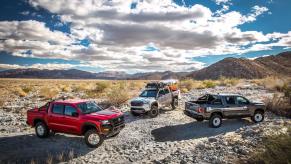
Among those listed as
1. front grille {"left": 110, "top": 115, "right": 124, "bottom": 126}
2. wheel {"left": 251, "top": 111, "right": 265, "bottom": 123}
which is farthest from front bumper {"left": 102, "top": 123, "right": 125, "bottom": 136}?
wheel {"left": 251, "top": 111, "right": 265, "bottom": 123}

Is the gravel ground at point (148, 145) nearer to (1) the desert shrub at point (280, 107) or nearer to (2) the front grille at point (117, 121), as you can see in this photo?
(2) the front grille at point (117, 121)

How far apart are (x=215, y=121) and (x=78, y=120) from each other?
6.87 metres

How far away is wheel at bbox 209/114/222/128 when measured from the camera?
1388cm

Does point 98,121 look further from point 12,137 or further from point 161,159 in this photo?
point 12,137

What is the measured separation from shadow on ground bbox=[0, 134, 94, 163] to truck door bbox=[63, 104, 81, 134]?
65 cm

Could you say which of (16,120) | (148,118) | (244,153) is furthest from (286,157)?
(16,120)

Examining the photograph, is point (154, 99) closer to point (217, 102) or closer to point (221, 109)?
point (217, 102)

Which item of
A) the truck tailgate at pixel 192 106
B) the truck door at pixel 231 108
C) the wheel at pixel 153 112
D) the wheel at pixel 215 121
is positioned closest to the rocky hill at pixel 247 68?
A: the wheel at pixel 153 112

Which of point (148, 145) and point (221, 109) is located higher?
point (221, 109)

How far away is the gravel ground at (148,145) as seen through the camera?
30.9ft

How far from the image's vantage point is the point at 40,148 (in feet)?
36.0

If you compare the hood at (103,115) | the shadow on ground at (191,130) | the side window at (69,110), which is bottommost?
the shadow on ground at (191,130)

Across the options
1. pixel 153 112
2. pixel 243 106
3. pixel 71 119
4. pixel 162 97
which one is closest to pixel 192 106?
pixel 243 106

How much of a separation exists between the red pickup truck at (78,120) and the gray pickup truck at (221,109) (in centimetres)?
430
